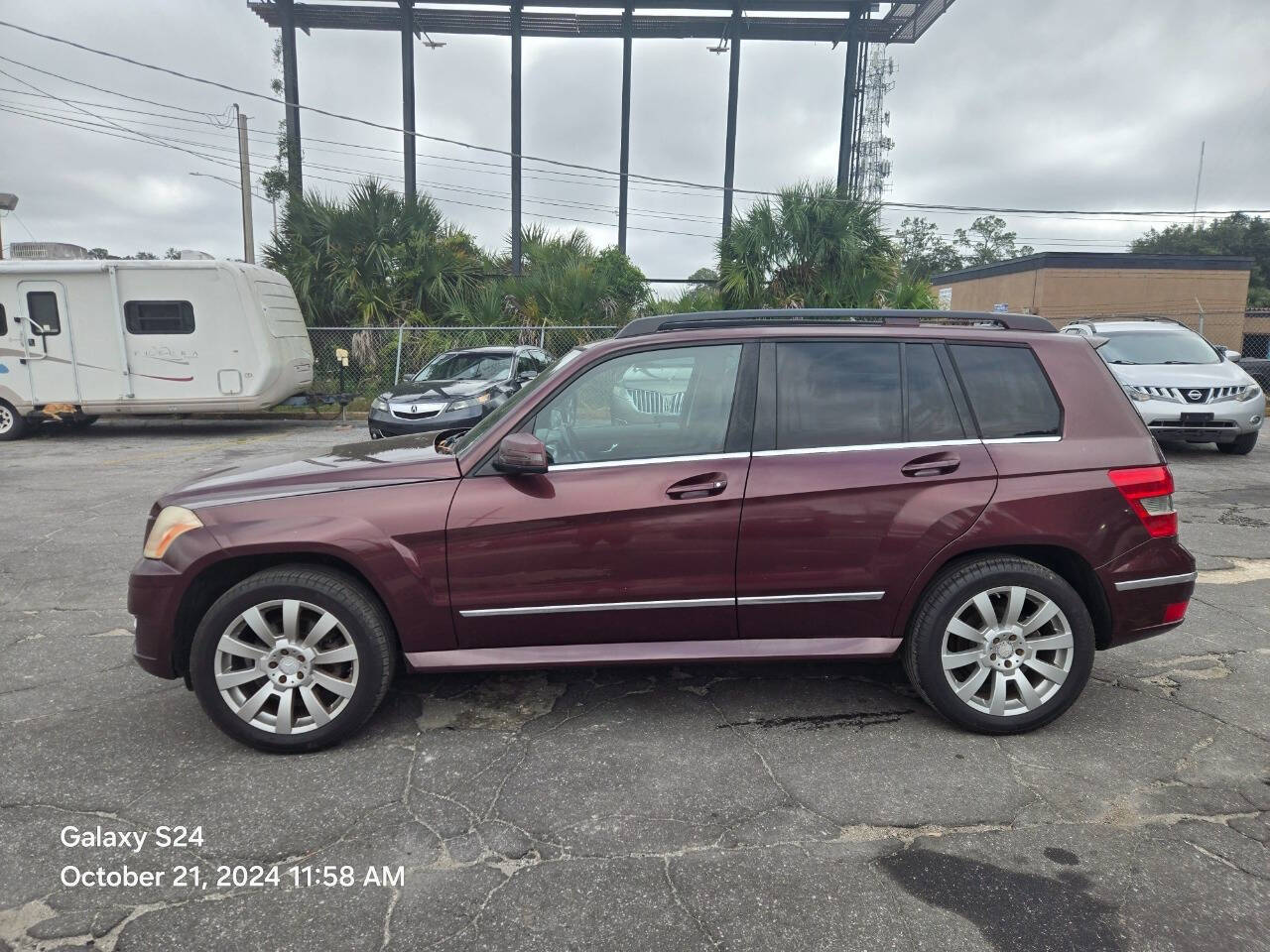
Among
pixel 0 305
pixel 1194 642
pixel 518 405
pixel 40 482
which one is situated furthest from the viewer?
pixel 0 305

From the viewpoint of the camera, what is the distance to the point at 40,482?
29.9ft

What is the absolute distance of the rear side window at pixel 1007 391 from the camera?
11.0 feet

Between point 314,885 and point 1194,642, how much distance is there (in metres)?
4.48

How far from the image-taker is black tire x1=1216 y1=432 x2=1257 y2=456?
10.1 m

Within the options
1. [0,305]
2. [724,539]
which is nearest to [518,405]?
[724,539]

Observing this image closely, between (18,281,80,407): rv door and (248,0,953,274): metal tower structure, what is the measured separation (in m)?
15.9

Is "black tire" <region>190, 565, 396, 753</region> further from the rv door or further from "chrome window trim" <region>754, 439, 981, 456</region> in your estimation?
the rv door

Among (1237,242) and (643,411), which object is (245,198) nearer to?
(643,411)

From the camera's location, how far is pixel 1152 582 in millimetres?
3307

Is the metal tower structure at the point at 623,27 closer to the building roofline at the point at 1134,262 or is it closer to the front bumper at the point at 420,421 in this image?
the building roofline at the point at 1134,262

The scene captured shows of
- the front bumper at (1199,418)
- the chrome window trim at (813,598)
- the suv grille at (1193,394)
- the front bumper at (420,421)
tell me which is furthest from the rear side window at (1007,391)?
the front bumper at (420,421)

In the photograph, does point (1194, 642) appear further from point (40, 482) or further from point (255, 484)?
point (40, 482)

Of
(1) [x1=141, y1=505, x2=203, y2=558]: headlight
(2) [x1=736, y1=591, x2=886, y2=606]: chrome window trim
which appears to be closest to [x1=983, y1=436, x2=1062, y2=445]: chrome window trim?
(2) [x1=736, y1=591, x2=886, y2=606]: chrome window trim

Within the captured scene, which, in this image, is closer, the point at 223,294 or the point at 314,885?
the point at 314,885
